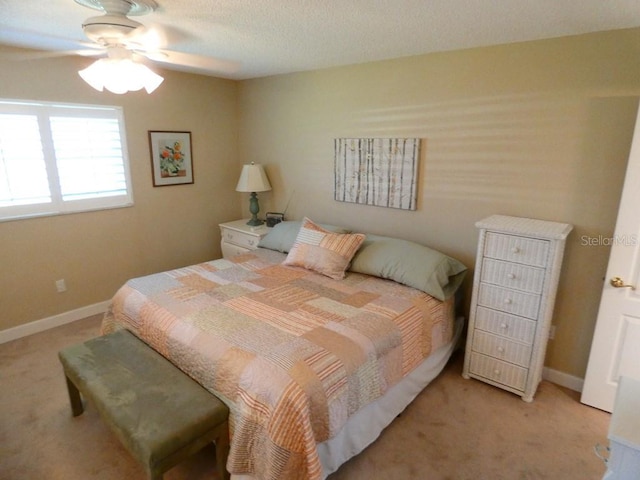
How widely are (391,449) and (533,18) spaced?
93.0 inches

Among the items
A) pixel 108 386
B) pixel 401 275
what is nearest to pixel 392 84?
pixel 401 275

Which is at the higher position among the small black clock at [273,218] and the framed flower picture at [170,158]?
the framed flower picture at [170,158]

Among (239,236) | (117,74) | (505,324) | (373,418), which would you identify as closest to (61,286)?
(239,236)

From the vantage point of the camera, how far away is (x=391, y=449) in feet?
6.39

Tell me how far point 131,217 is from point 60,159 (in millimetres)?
745

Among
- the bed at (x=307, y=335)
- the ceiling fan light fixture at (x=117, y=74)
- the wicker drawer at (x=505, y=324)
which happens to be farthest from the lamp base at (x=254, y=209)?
the wicker drawer at (x=505, y=324)

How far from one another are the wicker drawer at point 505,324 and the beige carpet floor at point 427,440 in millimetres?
417

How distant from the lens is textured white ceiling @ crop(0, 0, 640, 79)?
68.5 inches

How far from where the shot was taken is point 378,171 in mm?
3059

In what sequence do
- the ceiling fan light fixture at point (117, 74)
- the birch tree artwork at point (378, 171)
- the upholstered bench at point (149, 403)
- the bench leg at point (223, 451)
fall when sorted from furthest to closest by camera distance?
the birch tree artwork at point (378, 171) < the ceiling fan light fixture at point (117, 74) < the bench leg at point (223, 451) < the upholstered bench at point (149, 403)

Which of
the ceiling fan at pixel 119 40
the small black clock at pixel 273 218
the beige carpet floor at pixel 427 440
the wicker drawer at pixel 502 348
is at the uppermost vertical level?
the ceiling fan at pixel 119 40

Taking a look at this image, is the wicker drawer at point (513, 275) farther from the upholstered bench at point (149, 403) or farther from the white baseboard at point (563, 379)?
the upholstered bench at point (149, 403)

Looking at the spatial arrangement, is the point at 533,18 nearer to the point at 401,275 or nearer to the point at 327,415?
the point at 401,275

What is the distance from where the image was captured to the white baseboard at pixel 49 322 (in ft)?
9.66
